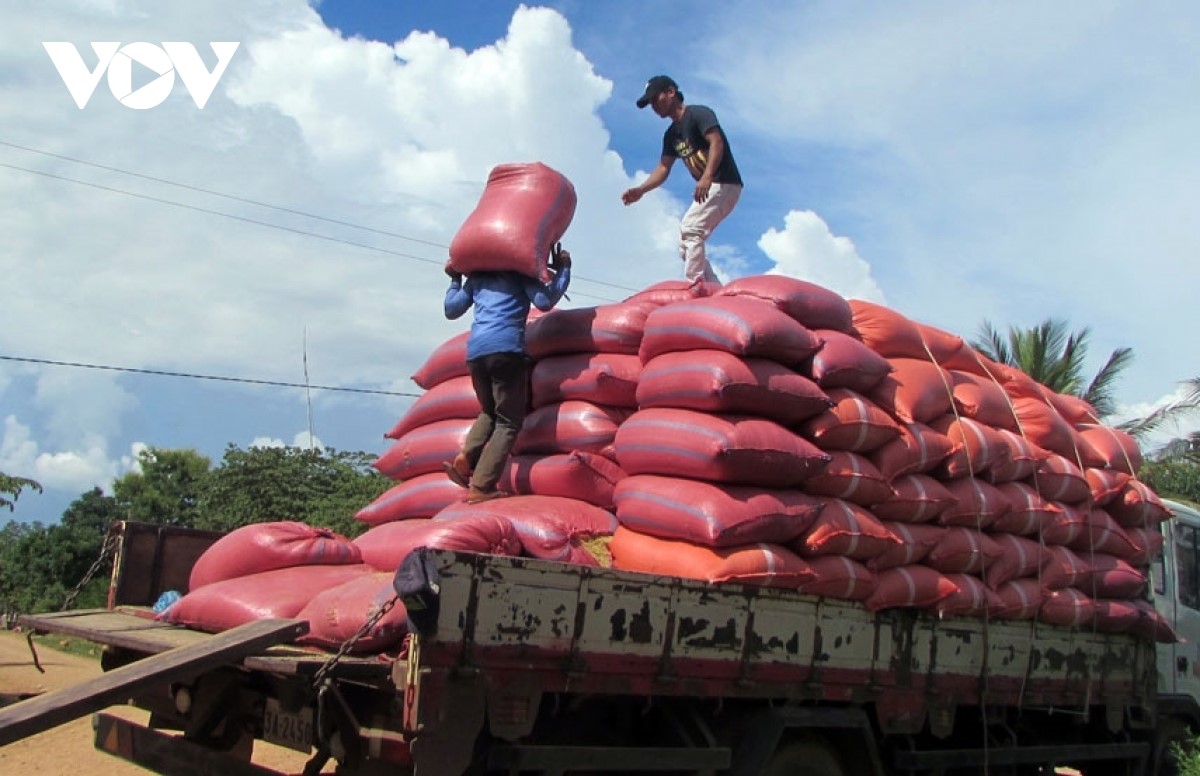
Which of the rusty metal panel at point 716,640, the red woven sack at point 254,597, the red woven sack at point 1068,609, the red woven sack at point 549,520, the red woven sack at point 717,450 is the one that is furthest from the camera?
the red woven sack at point 1068,609

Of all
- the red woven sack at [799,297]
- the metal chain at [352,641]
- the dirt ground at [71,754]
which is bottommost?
the dirt ground at [71,754]

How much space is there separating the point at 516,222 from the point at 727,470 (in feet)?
5.28

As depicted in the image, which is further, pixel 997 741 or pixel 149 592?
pixel 997 741

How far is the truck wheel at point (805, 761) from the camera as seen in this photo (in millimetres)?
4250

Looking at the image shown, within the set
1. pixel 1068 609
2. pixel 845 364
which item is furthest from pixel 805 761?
pixel 1068 609

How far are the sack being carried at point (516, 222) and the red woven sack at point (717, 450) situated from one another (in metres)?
0.99

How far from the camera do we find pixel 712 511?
13.4 ft

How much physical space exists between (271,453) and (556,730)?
17.2 m

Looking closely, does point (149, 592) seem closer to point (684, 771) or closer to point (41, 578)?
point (684, 771)

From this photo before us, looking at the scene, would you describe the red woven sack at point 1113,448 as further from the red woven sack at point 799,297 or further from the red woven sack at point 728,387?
the red woven sack at point 728,387

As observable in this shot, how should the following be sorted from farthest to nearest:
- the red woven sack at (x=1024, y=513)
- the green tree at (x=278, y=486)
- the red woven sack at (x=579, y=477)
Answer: the green tree at (x=278, y=486), the red woven sack at (x=1024, y=513), the red woven sack at (x=579, y=477)

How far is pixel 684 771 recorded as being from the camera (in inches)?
155

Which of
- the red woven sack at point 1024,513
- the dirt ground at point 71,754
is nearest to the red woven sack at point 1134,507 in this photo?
the red woven sack at point 1024,513

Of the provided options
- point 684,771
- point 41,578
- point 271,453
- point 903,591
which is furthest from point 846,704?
point 41,578
